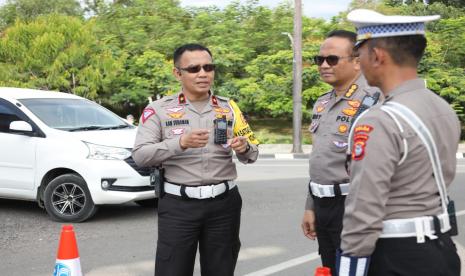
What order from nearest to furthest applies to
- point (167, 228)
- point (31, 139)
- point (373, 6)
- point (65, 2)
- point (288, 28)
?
1. point (167, 228)
2. point (31, 139)
3. point (288, 28)
4. point (373, 6)
5. point (65, 2)

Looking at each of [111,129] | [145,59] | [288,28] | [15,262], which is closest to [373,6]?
[288,28]

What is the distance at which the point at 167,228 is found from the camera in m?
3.31

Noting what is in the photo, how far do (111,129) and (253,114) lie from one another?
15.0 metres

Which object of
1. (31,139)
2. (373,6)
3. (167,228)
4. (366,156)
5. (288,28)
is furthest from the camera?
(373,6)

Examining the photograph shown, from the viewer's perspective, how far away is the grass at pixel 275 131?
66.3 ft

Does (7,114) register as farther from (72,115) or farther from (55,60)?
(55,60)

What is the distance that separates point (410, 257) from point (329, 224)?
4.10 feet

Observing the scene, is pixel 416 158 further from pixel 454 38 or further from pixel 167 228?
pixel 454 38

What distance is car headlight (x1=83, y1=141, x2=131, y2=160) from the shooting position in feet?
22.3

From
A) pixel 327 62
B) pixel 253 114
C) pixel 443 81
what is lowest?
pixel 253 114

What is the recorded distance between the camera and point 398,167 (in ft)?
6.45

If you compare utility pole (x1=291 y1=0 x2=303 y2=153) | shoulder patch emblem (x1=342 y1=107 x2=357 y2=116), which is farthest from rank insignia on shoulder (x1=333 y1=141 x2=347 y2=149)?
utility pole (x1=291 y1=0 x2=303 y2=153)

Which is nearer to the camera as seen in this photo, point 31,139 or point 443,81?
point 31,139

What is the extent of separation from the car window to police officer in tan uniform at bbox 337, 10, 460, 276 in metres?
6.02
